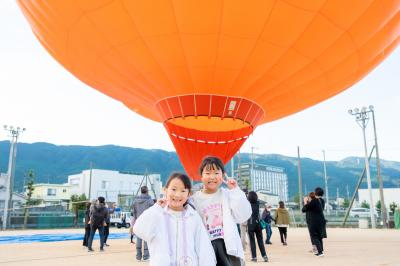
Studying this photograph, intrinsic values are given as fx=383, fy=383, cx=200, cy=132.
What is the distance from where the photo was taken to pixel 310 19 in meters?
6.27

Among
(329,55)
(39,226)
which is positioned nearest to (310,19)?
(329,55)

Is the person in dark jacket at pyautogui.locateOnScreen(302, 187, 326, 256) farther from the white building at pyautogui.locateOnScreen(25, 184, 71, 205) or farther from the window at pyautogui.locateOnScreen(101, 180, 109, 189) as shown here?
the white building at pyautogui.locateOnScreen(25, 184, 71, 205)

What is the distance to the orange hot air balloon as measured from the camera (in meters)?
6.20

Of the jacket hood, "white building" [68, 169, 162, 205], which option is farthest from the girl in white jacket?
"white building" [68, 169, 162, 205]

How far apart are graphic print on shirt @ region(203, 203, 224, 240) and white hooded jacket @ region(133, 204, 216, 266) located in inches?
10.3

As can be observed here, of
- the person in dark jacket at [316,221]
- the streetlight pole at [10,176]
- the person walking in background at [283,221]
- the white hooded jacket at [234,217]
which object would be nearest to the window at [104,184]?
the streetlight pole at [10,176]

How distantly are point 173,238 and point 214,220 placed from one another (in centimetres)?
43

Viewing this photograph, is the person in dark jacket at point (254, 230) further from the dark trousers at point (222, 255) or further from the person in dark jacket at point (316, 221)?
the dark trousers at point (222, 255)

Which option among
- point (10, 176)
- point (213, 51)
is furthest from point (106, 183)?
point (213, 51)

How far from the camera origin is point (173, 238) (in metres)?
2.66

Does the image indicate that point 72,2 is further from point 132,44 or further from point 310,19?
point 310,19

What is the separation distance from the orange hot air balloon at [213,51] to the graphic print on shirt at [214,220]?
398 cm

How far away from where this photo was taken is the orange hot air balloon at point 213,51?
6203 mm

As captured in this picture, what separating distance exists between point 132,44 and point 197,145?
7.30 feet
